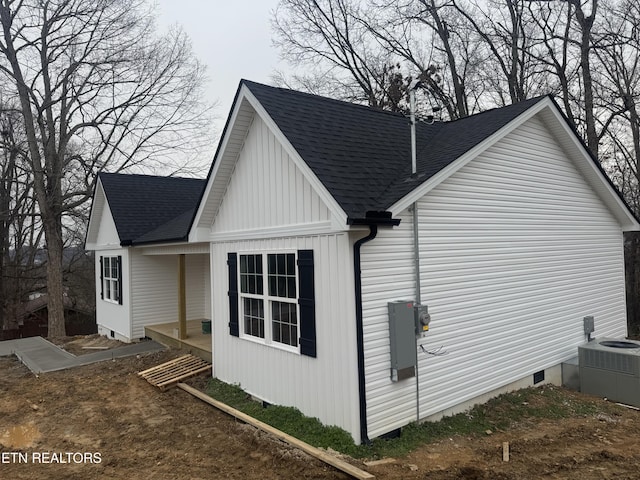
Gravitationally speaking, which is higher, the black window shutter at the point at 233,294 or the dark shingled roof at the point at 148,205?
the dark shingled roof at the point at 148,205

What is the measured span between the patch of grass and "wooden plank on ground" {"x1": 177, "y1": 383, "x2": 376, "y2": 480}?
0.81 feet

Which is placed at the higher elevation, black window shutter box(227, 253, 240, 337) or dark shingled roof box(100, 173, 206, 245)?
dark shingled roof box(100, 173, 206, 245)

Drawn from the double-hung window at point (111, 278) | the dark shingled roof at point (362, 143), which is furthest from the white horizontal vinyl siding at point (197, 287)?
the dark shingled roof at point (362, 143)

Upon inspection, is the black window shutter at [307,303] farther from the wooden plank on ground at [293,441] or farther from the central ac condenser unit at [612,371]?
the central ac condenser unit at [612,371]

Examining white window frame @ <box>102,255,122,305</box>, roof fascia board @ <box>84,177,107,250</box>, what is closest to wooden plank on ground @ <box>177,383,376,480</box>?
white window frame @ <box>102,255,122,305</box>

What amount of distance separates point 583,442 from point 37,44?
74.8ft

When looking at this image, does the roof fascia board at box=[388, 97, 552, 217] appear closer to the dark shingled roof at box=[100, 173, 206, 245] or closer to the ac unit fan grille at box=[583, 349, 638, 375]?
the ac unit fan grille at box=[583, 349, 638, 375]

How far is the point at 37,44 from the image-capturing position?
18672 millimetres

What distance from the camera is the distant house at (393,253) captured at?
5867 mm

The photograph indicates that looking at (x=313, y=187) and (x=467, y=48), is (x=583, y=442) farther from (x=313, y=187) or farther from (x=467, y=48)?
(x=467, y=48)

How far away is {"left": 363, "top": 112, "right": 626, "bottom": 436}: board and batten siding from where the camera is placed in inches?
251

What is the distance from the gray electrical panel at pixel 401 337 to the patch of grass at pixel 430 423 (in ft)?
2.79

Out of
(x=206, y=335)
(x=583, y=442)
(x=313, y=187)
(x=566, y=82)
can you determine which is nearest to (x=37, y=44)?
(x=206, y=335)

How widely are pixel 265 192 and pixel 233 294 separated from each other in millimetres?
2036
